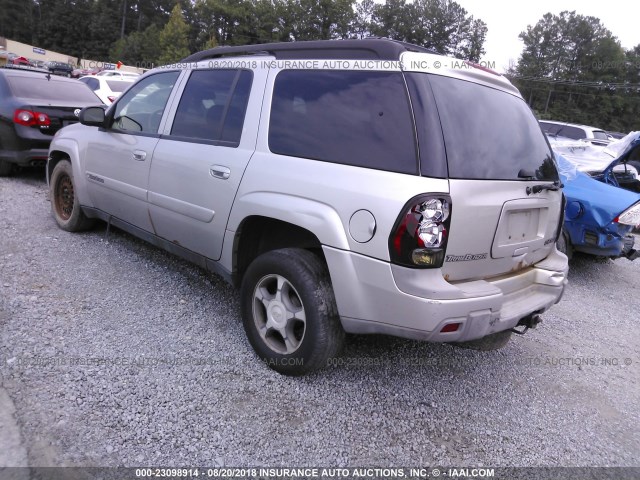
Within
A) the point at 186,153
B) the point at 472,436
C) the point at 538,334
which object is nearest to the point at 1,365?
the point at 186,153

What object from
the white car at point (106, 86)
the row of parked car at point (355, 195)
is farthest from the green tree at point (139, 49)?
the row of parked car at point (355, 195)

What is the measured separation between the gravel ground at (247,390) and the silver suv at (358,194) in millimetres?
378

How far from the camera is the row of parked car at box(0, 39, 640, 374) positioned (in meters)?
2.31

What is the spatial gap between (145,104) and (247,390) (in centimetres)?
265

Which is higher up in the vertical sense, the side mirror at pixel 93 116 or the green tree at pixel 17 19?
the green tree at pixel 17 19

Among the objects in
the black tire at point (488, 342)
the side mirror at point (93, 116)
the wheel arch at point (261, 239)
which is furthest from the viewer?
the side mirror at point (93, 116)

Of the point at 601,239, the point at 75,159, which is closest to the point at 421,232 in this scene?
the point at 75,159

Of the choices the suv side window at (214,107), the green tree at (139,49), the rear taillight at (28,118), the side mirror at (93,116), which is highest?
the green tree at (139,49)

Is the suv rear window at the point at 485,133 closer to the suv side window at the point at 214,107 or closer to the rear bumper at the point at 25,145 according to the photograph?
the suv side window at the point at 214,107

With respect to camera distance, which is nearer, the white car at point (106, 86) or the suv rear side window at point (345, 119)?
the suv rear side window at point (345, 119)

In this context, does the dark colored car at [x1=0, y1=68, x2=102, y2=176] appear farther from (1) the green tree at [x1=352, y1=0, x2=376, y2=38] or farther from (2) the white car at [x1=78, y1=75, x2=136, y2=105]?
(1) the green tree at [x1=352, y1=0, x2=376, y2=38]

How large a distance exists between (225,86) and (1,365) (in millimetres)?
2229

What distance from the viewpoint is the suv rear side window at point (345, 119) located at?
2387 millimetres

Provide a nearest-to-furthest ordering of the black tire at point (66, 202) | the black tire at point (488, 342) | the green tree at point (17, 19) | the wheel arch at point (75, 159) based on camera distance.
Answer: the black tire at point (488, 342), the wheel arch at point (75, 159), the black tire at point (66, 202), the green tree at point (17, 19)
